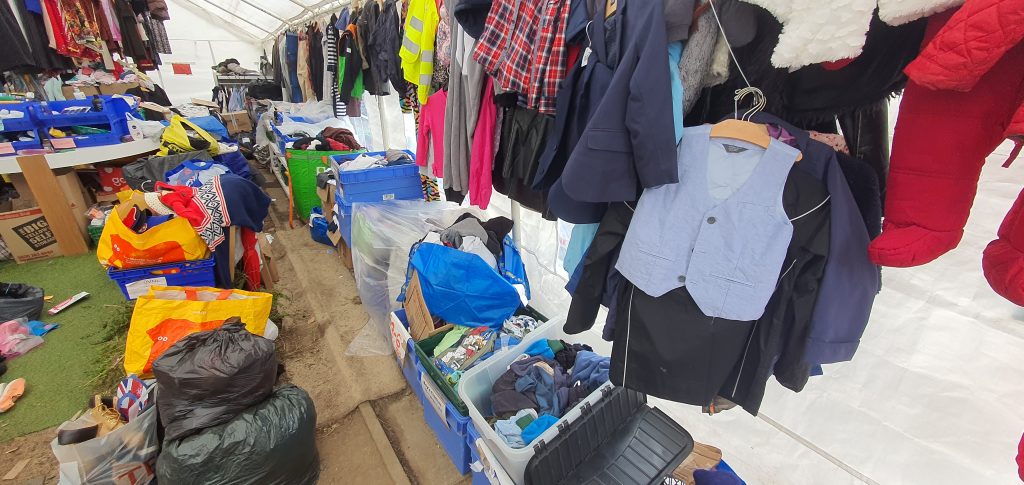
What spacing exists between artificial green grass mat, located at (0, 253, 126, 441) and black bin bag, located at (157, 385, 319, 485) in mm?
1002

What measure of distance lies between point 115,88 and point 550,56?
5986mm

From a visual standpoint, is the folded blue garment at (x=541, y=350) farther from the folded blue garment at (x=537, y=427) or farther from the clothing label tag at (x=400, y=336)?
the clothing label tag at (x=400, y=336)

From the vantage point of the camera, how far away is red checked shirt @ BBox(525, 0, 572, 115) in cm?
116

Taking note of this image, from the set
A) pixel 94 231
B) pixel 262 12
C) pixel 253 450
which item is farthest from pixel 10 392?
pixel 262 12

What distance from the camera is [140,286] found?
2041 millimetres

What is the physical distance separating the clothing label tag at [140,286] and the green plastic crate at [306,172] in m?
1.81

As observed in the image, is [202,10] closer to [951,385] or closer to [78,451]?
[78,451]

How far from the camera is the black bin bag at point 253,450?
137 centimetres

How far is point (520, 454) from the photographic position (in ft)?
4.22

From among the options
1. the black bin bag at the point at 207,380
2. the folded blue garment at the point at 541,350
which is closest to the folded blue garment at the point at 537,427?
the folded blue garment at the point at 541,350

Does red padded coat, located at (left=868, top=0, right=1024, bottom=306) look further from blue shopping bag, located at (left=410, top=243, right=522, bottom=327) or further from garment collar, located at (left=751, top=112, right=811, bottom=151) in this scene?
blue shopping bag, located at (left=410, top=243, right=522, bottom=327)

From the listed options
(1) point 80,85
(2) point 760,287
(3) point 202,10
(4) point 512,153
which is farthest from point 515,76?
(3) point 202,10

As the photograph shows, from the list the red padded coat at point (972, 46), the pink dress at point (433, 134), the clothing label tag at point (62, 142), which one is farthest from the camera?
the clothing label tag at point (62, 142)

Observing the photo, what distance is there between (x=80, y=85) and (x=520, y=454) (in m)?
6.13
